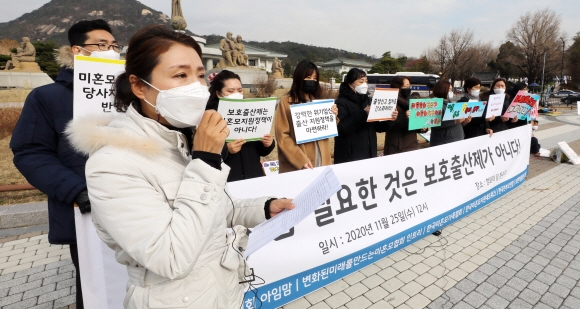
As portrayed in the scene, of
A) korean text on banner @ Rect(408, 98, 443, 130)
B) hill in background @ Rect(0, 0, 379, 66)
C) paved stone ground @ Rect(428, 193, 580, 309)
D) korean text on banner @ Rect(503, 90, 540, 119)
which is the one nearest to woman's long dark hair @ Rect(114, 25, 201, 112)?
paved stone ground @ Rect(428, 193, 580, 309)

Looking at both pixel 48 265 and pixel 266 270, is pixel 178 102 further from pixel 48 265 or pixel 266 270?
pixel 48 265

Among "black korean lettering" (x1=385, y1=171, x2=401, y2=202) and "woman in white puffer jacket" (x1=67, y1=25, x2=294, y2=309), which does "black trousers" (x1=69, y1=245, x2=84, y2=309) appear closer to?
"woman in white puffer jacket" (x1=67, y1=25, x2=294, y2=309)

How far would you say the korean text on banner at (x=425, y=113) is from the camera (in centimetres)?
423

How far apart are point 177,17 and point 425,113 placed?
25.1m

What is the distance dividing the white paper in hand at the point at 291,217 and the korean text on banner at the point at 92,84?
1109 mm

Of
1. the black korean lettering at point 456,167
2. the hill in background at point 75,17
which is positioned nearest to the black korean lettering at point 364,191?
the black korean lettering at point 456,167

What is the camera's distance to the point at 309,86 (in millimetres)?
3350

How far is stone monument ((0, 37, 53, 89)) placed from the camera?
2005 cm

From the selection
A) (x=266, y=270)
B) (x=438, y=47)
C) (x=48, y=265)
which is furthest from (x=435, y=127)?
(x=438, y=47)

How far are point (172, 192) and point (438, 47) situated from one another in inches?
2020

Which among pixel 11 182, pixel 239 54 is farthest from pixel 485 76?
pixel 11 182

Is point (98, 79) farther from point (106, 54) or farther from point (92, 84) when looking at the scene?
point (106, 54)

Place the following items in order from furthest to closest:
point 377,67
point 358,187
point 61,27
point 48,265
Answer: point 61,27
point 377,67
point 48,265
point 358,187

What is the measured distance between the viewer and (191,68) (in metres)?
1.12
